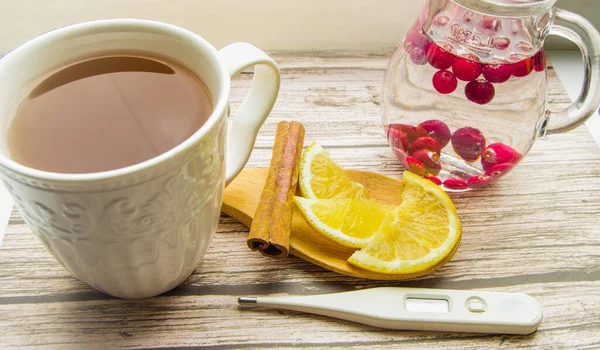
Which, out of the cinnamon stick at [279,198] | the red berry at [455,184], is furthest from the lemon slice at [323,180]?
the red berry at [455,184]

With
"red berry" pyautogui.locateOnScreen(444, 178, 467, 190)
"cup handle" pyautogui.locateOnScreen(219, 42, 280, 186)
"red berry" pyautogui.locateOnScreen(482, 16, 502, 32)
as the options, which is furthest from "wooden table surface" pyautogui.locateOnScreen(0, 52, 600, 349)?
"red berry" pyautogui.locateOnScreen(482, 16, 502, 32)

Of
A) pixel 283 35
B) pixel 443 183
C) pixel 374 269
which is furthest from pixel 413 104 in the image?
pixel 283 35

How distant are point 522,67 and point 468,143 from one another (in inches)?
4.8

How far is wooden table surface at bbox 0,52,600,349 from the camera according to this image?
0.65 meters

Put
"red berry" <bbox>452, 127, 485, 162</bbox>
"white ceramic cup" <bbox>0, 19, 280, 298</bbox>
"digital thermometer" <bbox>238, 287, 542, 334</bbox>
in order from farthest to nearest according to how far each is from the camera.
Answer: "red berry" <bbox>452, 127, 485, 162</bbox>, "digital thermometer" <bbox>238, 287, 542, 334</bbox>, "white ceramic cup" <bbox>0, 19, 280, 298</bbox>

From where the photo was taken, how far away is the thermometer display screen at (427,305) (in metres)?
0.66

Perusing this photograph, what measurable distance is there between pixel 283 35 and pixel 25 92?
0.58m

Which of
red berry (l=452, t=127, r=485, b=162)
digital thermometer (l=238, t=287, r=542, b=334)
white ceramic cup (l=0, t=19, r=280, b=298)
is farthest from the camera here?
red berry (l=452, t=127, r=485, b=162)

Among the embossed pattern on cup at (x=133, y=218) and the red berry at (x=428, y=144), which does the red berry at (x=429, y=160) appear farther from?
the embossed pattern on cup at (x=133, y=218)

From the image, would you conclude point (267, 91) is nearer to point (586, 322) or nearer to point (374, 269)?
point (374, 269)

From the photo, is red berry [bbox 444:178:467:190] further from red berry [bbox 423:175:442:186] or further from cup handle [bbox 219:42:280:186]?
cup handle [bbox 219:42:280:186]

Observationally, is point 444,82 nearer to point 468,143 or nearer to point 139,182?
point 468,143

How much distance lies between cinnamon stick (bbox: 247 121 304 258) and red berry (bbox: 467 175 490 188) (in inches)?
9.8

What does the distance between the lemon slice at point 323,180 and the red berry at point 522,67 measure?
0.25m
